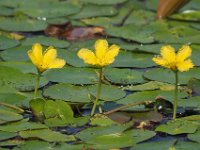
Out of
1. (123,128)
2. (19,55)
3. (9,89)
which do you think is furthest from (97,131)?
(19,55)

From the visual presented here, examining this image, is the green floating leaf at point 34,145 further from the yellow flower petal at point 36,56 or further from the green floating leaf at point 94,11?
Result: the green floating leaf at point 94,11

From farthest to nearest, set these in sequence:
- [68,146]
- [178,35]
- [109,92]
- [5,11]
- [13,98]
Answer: [5,11], [178,35], [109,92], [13,98], [68,146]

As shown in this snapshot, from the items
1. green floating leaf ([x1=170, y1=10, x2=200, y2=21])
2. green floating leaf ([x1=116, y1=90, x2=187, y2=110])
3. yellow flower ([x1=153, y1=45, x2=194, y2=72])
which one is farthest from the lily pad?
green floating leaf ([x1=170, y1=10, x2=200, y2=21])

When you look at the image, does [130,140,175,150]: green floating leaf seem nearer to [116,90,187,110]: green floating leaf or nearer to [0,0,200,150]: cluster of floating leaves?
[0,0,200,150]: cluster of floating leaves

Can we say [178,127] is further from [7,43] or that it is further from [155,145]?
[7,43]

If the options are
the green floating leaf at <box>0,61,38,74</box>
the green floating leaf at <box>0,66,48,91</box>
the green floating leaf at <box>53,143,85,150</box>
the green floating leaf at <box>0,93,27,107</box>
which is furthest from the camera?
the green floating leaf at <box>0,61,38,74</box>

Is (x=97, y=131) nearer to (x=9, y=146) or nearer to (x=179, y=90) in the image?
(x=9, y=146)

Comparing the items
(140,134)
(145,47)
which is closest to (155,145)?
(140,134)
